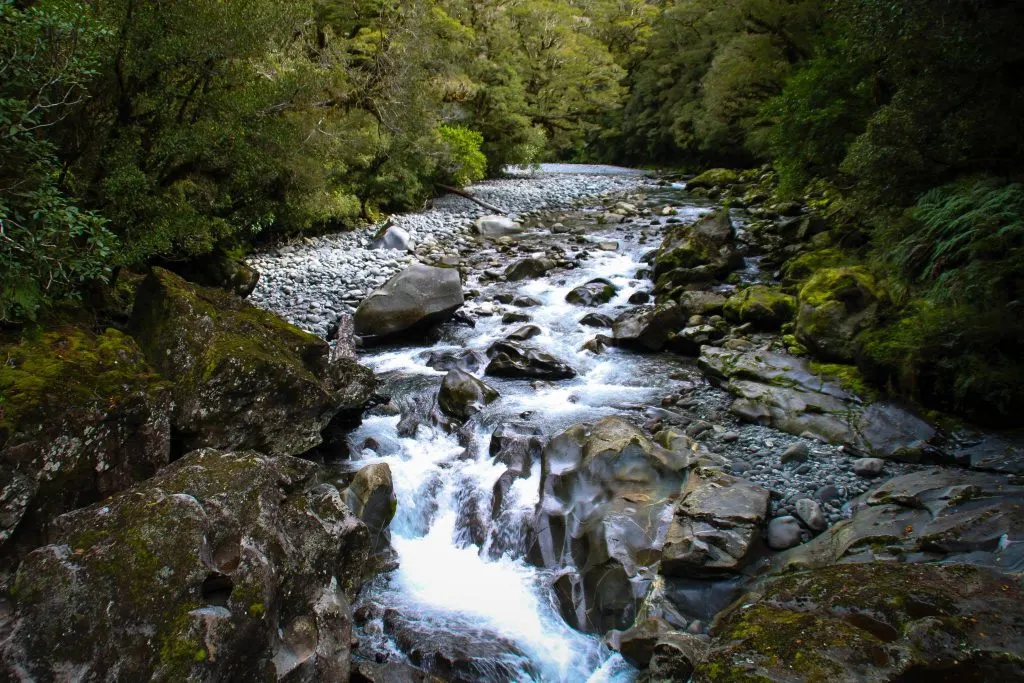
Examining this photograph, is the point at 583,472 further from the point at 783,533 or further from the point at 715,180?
the point at 715,180

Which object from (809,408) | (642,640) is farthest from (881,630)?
(809,408)

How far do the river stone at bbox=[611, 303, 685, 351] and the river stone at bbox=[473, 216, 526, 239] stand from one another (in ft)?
29.0

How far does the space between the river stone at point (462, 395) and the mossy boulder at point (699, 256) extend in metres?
5.47

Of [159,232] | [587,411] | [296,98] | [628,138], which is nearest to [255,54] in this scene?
[296,98]

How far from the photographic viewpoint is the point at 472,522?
6.37m

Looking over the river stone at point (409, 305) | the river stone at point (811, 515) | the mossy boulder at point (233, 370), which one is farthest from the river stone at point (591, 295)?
the river stone at point (811, 515)

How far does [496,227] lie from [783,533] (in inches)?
601

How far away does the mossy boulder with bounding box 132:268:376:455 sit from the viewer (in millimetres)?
6102

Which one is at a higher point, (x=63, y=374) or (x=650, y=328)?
(x=63, y=374)

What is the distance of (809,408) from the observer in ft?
23.9

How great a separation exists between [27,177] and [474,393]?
17.5 feet

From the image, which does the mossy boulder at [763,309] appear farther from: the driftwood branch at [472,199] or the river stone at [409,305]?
the driftwood branch at [472,199]

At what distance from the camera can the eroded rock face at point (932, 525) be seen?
4160mm

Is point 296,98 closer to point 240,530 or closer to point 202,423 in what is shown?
point 202,423
